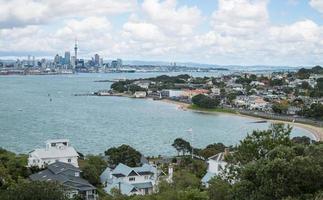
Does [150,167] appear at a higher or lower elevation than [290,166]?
lower

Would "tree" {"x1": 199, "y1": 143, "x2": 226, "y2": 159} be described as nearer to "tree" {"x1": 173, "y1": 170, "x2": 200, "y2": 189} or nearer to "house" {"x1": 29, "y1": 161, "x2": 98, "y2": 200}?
"tree" {"x1": 173, "y1": 170, "x2": 200, "y2": 189}

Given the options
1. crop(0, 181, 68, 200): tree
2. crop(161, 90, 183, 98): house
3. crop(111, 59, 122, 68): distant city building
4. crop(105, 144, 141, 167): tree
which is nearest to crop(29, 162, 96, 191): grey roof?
crop(105, 144, 141, 167): tree

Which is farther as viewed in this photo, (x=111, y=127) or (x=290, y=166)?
(x=111, y=127)

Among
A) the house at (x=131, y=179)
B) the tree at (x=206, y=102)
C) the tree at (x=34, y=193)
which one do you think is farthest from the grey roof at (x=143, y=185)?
the tree at (x=206, y=102)

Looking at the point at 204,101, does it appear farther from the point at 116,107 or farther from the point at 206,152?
the point at 206,152

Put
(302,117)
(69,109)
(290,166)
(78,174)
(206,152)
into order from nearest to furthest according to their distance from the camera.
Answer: (290,166) < (78,174) < (206,152) < (302,117) < (69,109)

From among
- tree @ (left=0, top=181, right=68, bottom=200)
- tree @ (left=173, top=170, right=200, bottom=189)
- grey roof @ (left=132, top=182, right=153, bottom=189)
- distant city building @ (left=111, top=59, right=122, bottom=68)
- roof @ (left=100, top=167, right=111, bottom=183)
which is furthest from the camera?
distant city building @ (left=111, top=59, right=122, bottom=68)

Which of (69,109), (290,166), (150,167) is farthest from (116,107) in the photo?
(290,166)
